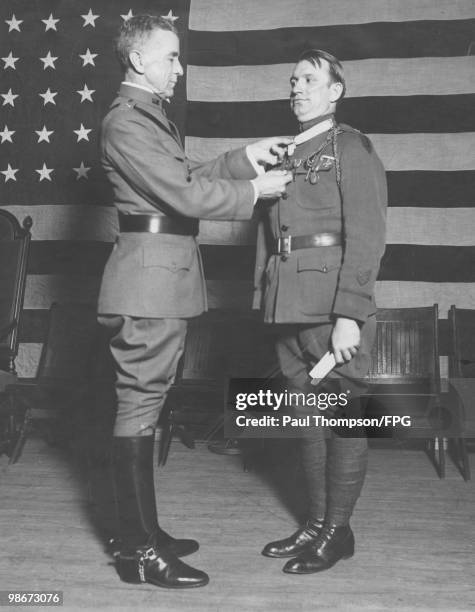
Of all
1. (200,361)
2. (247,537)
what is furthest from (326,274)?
(200,361)

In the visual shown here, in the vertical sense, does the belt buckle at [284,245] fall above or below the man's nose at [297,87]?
below

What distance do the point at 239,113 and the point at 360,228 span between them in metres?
2.21

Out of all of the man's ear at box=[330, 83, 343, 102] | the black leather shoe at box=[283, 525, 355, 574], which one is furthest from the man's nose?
the black leather shoe at box=[283, 525, 355, 574]

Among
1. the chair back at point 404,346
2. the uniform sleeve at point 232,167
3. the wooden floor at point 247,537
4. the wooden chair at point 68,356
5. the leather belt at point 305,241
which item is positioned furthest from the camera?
the wooden chair at point 68,356

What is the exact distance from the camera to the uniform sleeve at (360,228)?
2.13 meters

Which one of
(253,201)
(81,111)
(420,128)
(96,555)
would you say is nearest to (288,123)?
(420,128)

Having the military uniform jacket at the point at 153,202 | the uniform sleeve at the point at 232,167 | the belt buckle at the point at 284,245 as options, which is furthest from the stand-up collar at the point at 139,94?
the belt buckle at the point at 284,245

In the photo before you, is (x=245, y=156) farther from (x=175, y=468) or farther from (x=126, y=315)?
(x=175, y=468)

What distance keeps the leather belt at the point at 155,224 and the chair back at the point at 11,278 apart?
205 centimetres

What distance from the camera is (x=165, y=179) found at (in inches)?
79.4

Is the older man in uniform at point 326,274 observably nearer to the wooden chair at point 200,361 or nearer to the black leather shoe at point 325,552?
the black leather shoe at point 325,552

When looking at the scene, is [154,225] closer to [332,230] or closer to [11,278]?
[332,230]

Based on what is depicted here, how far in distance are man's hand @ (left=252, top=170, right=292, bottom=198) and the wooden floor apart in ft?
3.94

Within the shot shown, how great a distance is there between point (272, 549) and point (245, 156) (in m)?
1.34
